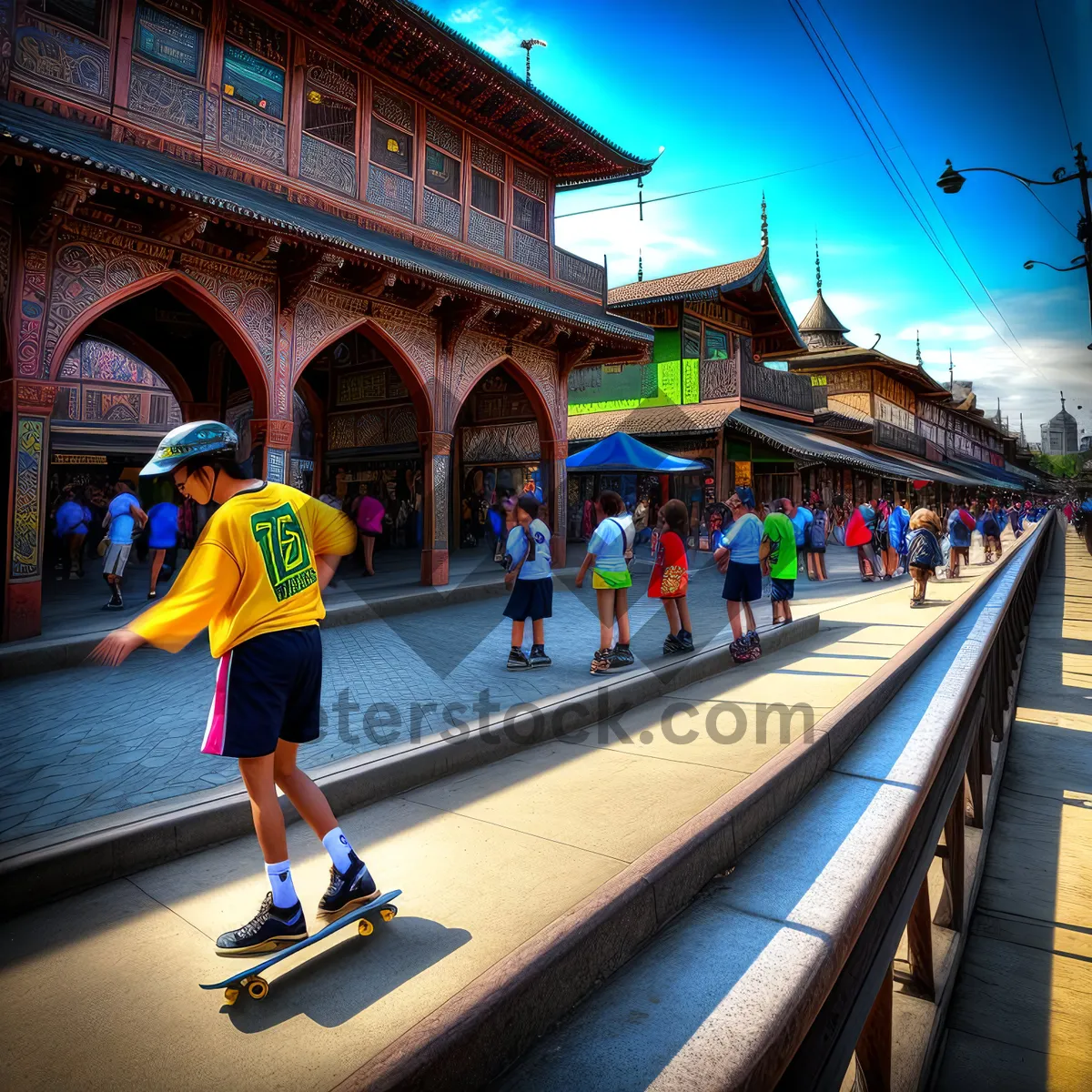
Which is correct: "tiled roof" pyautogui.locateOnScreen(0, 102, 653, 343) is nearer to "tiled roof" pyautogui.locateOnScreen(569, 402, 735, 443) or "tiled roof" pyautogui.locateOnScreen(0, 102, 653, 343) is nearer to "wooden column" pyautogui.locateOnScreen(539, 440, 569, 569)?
"wooden column" pyautogui.locateOnScreen(539, 440, 569, 569)

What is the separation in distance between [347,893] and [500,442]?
16.0m

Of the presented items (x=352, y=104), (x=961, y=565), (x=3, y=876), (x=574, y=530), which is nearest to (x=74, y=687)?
A: (x=3, y=876)

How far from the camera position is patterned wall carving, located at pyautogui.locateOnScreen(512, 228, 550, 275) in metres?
Result: 15.0

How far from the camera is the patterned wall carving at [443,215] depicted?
43.1 ft

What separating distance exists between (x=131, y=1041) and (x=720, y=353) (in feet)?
79.4

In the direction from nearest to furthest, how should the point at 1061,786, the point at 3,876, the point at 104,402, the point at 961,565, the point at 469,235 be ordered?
the point at 3,876, the point at 1061,786, the point at 469,235, the point at 961,565, the point at 104,402

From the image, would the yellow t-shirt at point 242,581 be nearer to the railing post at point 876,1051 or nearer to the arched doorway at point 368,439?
the railing post at point 876,1051

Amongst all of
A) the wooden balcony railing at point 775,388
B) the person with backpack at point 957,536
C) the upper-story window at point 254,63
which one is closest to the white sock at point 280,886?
the upper-story window at point 254,63

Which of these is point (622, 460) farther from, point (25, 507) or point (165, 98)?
point (25, 507)

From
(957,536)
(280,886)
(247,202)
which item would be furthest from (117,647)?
(957,536)

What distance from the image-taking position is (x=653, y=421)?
21.9 m

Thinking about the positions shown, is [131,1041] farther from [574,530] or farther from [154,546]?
[574,530]

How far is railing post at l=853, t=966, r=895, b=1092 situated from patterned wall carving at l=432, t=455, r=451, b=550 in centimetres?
1054

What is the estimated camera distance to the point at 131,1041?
2168mm
